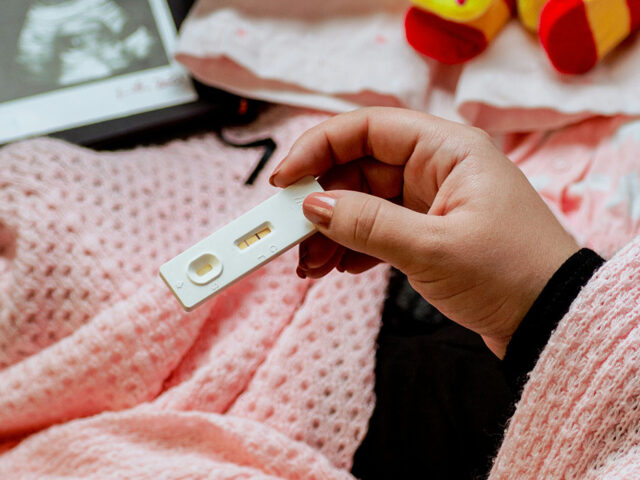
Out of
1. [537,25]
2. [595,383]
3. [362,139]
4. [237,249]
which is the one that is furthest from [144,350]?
[537,25]

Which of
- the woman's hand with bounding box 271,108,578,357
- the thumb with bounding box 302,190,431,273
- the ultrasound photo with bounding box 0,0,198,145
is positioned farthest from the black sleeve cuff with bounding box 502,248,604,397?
the ultrasound photo with bounding box 0,0,198,145

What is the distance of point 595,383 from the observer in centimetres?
46

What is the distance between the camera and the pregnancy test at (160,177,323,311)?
0.49m

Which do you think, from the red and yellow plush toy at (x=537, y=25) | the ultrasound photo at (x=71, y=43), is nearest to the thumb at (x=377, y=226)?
the red and yellow plush toy at (x=537, y=25)

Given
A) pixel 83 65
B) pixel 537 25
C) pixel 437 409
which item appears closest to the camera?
pixel 437 409

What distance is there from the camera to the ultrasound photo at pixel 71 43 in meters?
0.84

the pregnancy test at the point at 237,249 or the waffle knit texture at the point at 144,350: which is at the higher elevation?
the pregnancy test at the point at 237,249

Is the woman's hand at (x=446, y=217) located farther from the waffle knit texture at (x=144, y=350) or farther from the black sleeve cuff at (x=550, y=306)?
the waffle knit texture at (x=144, y=350)

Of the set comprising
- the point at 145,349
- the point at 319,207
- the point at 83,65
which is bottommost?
the point at 145,349

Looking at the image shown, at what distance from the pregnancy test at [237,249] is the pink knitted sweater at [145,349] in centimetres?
17

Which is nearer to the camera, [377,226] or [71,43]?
[377,226]

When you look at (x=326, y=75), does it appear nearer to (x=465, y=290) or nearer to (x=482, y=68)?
(x=482, y=68)

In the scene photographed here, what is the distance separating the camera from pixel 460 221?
18.2 inches

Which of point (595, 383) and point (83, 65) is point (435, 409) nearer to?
point (595, 383)
